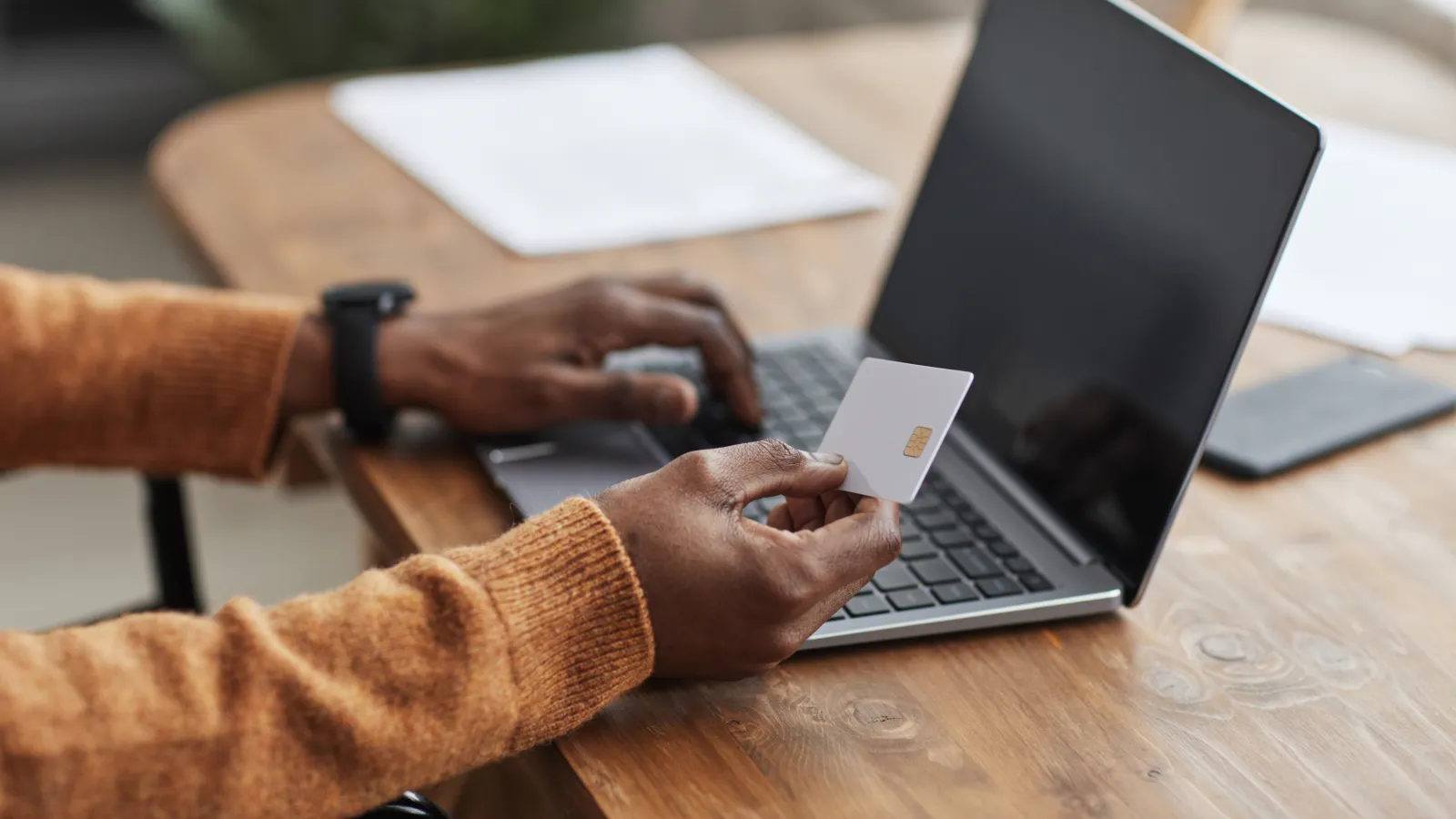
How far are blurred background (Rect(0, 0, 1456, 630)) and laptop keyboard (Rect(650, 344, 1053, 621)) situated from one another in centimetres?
51

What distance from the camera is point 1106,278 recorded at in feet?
2.66

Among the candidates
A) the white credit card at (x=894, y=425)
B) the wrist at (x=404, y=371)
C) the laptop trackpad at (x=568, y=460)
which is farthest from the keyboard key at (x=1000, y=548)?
the wrist at (x=404, y=371)

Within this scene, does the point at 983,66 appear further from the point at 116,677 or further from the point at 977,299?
the point at 116,677

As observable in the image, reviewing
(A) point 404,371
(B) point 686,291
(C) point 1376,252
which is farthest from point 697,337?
(C) point 1376,252

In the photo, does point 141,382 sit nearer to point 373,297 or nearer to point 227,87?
point 373,297

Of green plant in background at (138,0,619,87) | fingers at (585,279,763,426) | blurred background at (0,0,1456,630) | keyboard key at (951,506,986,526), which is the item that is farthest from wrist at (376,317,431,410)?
green plant in background at (138,0,619,87)

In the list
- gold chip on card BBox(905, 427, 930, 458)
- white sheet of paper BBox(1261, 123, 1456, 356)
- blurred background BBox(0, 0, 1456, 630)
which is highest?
white sheet of paper BBox(1261, 123, 1456, 356)

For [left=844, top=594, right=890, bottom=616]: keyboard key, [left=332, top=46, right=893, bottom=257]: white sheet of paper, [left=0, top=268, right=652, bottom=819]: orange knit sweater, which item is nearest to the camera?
[left=0, top=268, right=652, bottom=819]: orange knit sweater

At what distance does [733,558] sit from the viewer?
2.14ft

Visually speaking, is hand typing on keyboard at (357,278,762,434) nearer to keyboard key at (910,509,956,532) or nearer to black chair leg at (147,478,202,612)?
keyboard key at (910,509,956,532)

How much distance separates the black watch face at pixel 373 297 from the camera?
3.06ft

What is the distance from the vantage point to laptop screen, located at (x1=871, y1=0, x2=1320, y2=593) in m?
0.72

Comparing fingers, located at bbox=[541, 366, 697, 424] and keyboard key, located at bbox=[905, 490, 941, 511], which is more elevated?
keyboard key, located at bbox=[905, 490, 941, 511]

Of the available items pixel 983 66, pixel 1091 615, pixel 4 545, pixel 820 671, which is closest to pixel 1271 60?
pixel 983 66
